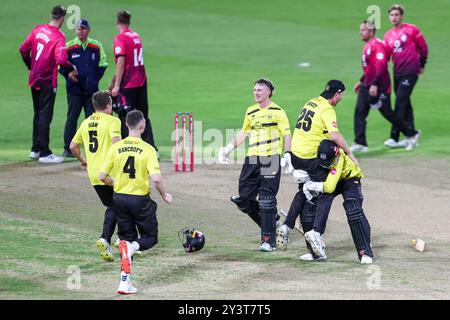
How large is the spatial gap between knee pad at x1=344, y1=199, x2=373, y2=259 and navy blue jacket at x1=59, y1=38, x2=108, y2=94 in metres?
8.09

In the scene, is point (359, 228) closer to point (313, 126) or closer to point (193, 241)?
point (313, 126)

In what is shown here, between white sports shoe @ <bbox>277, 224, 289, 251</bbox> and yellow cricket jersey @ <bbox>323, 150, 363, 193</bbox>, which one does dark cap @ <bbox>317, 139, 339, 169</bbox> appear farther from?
white sports shoe @ <bbox>277, 224, 289, 251</bbox>

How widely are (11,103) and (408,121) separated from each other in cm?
936

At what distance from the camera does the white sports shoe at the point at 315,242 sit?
42.8 ft

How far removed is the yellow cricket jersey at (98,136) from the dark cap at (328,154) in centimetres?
252

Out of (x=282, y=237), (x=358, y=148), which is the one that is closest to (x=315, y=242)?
(x=282, y=237)

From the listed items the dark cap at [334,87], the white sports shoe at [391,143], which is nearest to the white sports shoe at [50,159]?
the white sports shoe at [391,143]

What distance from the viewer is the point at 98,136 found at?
13547mm

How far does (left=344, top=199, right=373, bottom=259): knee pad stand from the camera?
43.2 ft

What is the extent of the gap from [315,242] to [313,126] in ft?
5.48

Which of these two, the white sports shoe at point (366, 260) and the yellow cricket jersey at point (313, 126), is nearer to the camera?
the white sports shoe at point (366, 260)

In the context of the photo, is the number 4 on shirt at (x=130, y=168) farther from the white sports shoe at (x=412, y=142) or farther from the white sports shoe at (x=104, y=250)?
the white sports shoe at (x=412, y=142)

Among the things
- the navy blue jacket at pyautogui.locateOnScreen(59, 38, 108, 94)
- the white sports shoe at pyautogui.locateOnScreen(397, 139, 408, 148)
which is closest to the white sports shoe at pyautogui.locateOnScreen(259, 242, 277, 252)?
the navy blue jacket at pyautogui.locateOnScreen(59, 38, 108, 94)

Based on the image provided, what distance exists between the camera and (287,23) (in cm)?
3466
